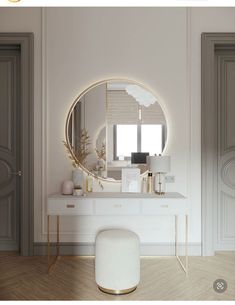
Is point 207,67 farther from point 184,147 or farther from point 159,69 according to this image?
point 184,147

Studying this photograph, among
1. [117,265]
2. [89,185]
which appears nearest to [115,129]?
[89,185]

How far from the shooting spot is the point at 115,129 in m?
3.39

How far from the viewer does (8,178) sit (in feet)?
11.6

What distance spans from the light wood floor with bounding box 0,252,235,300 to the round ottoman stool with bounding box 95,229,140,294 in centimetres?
10

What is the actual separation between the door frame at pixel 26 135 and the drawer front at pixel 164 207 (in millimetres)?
1383

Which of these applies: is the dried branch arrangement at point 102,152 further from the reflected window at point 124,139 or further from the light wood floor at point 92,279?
the light wood floor at point 92,279

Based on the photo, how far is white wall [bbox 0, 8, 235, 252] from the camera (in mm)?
3375

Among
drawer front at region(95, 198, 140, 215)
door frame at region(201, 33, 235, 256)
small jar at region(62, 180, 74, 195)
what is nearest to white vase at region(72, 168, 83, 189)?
small jar at region(62, 180, 74, 195)

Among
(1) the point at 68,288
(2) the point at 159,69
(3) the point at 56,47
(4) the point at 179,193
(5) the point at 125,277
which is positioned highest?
(3) the point at 56,47

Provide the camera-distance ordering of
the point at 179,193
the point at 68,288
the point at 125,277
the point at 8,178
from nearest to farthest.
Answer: the point at 125,277
the point at 68,288
the point at 179,193
the point at 8,178

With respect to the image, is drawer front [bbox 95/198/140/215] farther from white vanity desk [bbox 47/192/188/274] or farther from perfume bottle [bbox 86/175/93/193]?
perfume bottle [bbox 86/175/93/193]

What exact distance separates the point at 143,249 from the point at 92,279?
84 centimetres
